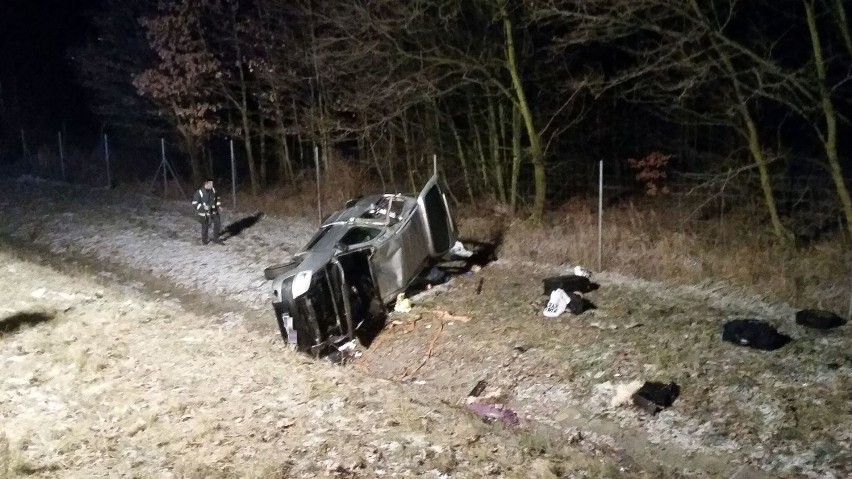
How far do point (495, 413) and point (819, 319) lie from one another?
368 centimetres

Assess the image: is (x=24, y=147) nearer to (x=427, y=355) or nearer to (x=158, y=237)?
(x=158, y=237)

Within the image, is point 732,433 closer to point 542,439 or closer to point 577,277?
point 542,439

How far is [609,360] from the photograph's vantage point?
25.3ft

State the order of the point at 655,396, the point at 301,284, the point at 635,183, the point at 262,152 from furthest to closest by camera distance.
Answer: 1. the point at 262,152
2. the point at 635,183
3. the point at 301,284
4. the point at 655,396

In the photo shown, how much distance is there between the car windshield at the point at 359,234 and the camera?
9.47 meters

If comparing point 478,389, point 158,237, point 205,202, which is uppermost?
point 205,202

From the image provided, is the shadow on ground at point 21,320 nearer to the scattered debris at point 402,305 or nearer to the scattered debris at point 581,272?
the scattered debris at point 402,305

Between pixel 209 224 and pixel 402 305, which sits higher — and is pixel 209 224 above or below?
above

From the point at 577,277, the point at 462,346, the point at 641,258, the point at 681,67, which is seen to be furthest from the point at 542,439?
the point at 681,67

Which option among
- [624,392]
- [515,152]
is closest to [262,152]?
[515,152]

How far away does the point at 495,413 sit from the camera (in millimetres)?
7094

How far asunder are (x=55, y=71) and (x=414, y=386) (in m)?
34.0

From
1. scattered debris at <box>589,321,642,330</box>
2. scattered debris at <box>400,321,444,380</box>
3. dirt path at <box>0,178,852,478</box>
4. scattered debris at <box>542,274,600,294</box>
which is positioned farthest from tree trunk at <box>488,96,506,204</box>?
scattered debris at <box>589,321,642,330</box>

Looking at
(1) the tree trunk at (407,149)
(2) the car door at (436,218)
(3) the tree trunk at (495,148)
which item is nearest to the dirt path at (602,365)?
(2) the car door at (436,218)
